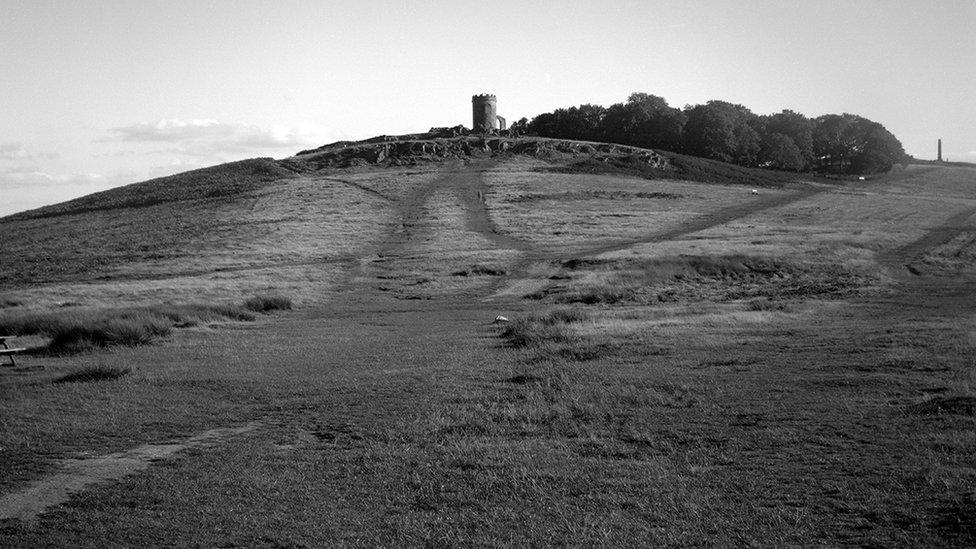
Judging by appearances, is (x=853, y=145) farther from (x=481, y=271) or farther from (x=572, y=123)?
(x=481, y=271)

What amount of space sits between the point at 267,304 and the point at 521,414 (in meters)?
19.3

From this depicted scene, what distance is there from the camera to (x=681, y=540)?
7785 millimetres

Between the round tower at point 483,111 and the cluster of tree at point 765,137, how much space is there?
694 inches

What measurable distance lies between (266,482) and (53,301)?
28.4 meters

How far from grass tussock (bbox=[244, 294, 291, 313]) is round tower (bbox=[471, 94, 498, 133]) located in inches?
3650

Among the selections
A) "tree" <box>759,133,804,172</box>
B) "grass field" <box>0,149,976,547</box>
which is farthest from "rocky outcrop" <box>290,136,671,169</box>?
"grass field" <box>0,149,976,547</box>

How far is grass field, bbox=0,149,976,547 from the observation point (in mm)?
8398

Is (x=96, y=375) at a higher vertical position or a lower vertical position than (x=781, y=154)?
lower

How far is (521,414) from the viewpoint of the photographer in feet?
41.5

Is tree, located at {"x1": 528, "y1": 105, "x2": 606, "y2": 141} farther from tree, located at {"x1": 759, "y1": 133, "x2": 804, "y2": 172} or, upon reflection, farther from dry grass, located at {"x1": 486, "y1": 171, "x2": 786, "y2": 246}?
dry grass, located at {"x1": 486, "y1": 171, "x2": 786, "y2": 246}

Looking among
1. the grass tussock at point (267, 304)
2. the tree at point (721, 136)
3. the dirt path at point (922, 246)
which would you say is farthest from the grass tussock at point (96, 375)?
the tree at point (721, 136)

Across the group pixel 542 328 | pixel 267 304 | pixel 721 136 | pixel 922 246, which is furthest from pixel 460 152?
pixel 542 328

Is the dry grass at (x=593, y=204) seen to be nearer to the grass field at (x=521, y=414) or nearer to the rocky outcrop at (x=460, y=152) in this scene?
the rocky outcrop at (x=460, y=152)

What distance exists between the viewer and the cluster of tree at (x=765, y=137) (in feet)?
342
